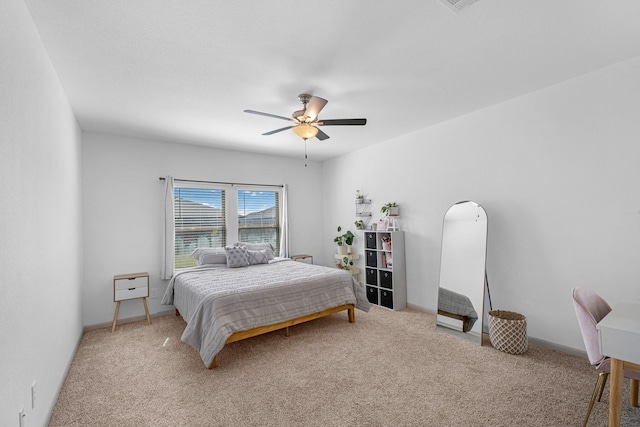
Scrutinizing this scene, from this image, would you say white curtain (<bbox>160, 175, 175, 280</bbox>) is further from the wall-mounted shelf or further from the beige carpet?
the wall-mounted shelf

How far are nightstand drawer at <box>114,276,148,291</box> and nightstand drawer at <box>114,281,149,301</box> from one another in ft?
0.10

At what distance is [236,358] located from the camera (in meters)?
2.98

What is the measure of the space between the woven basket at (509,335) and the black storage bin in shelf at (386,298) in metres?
1.56

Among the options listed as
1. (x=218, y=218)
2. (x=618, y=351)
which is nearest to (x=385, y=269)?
(x=218, y=218)

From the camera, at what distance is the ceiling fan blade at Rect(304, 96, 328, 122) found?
268cm

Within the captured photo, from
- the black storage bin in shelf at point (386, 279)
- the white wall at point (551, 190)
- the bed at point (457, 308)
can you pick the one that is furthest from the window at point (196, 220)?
the bed at point (457, 308)

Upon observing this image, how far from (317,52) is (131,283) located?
12.0 ft

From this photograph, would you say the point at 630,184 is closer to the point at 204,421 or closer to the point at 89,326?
the point at 204,421

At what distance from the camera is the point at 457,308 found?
357 cm

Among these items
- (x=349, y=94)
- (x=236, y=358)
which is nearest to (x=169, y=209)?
(x=236, y=358)

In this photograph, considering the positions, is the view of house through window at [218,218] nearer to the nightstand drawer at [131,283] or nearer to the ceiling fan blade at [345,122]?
the nightstand drawer at [131,283]

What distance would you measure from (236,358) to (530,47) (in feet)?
12.2

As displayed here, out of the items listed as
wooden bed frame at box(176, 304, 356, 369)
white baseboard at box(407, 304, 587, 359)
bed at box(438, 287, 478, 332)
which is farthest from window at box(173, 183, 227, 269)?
white baseboard at box(407, 304, 587, 359)

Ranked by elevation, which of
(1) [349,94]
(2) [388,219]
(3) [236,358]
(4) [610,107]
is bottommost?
(3) [236,358]
